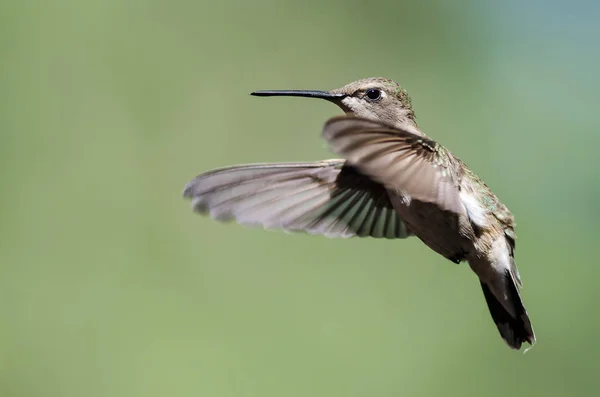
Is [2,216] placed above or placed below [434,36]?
below

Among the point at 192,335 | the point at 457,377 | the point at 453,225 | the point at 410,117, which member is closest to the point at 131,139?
the point at 192,335

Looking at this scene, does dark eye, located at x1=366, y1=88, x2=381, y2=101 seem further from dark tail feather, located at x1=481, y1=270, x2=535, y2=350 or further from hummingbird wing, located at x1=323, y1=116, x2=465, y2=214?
dark tail feather, located at x1=481, y1=270, x2=535, y2=350

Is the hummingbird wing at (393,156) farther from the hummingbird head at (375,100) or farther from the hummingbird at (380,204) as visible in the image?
the hummingbird head at (375,100)

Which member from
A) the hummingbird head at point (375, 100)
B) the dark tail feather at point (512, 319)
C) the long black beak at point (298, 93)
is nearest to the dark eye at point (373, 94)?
the hummingbird head at point (375, 100)

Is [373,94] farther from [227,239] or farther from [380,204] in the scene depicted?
[227,239]

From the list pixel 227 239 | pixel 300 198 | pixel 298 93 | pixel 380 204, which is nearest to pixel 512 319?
pixel 380 204

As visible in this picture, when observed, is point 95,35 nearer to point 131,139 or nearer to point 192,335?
point 131,139

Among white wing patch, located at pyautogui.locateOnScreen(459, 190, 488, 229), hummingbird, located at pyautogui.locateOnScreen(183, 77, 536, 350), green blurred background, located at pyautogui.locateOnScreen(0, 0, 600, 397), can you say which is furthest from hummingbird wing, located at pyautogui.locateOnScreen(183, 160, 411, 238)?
green blurred background, located at pyautogui.locateOnScreen(0, 0, 600, 397)
